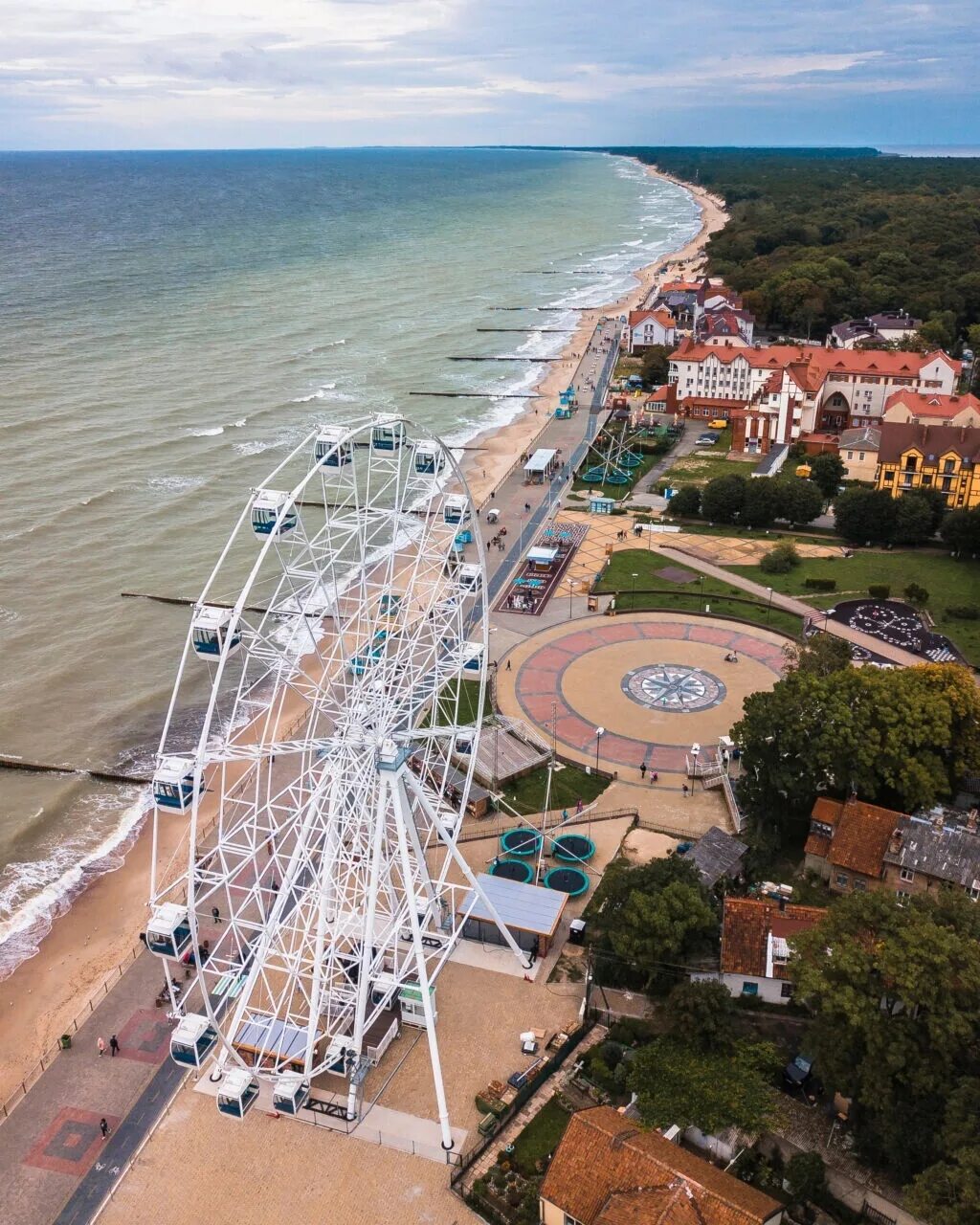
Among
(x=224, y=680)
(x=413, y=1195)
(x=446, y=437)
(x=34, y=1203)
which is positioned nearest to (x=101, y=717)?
(x=224, y=680)

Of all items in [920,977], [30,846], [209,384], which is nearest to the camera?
[920,977]

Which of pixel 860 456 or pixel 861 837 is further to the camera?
pixel 860 456

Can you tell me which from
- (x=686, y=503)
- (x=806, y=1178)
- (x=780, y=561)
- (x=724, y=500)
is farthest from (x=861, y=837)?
(x=686, y=503)

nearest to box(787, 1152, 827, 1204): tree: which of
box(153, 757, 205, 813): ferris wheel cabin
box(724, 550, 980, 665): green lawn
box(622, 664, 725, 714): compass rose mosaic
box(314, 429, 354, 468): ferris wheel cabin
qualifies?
box(153, 757, 205, 813): ferris wheel cabin

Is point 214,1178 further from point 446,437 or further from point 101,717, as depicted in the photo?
point 446,437

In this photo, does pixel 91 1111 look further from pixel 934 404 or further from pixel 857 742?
pixel 934 404

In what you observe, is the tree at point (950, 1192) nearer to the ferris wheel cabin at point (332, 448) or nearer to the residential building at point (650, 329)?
the ferris wheel cabin at point (332, 448)

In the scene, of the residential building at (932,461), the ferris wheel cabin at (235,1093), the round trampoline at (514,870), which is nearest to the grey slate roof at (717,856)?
the round trampoline at (514,870)
